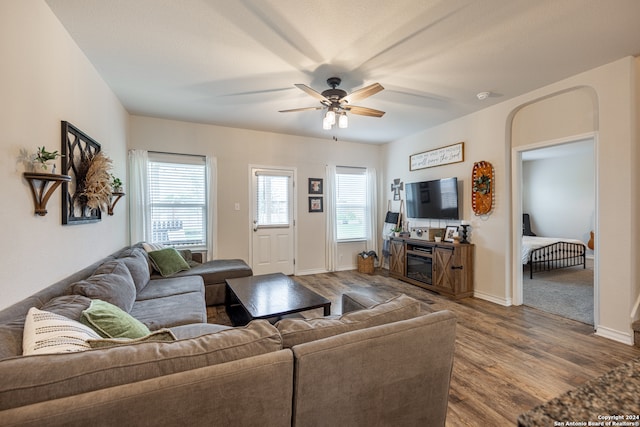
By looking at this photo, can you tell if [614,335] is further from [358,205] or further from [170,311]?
[170,311]

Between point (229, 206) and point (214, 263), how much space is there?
41.8 inches

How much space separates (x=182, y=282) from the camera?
3.04 meters

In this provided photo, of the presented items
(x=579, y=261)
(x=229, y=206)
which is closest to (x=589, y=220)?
(x=579, y=261)

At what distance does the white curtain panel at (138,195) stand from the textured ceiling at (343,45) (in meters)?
0.81

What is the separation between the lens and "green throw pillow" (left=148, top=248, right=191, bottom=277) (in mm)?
3385

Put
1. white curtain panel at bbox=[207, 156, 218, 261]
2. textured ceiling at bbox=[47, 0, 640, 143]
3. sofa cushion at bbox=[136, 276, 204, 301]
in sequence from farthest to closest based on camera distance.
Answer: white curtain panel at bbox=[207, 156, 218, 261] < sofa cushion at bbox=[136, 276, 204, 301] < textured ceiling at bbox=[47, 0, 640, 143]

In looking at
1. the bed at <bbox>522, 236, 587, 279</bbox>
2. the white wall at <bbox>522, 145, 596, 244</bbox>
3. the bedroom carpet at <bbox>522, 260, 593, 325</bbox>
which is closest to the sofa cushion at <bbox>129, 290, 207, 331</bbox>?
the bedroom carpet at <bbox>522, 260, 593, 325</bbox>

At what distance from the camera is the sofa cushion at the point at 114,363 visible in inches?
29.0

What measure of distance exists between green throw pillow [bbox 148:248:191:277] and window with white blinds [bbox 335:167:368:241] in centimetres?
296

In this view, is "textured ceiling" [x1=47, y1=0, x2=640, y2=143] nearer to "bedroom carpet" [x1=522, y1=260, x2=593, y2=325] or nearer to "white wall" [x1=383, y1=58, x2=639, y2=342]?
"white wall" [x1=383, y1=58, x2=639, y2=342]

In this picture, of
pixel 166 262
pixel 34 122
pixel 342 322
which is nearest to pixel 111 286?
pixel 34 122

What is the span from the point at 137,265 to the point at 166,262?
677 mm

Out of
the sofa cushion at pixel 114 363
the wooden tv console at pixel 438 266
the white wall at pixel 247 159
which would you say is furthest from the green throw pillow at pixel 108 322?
the wooden tv console at pixel 438 266

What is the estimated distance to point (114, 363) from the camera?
0.83 metres
